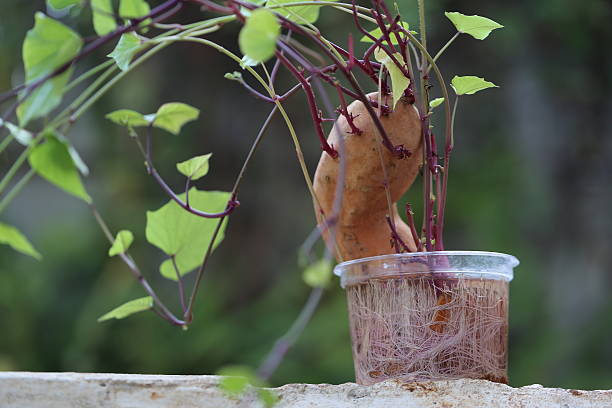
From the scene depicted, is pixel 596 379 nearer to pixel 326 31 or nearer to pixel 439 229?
pixel 326 31

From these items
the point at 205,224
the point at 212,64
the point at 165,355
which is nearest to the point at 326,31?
the point at 212,64

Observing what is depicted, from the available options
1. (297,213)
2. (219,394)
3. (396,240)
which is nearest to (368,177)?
(396,240)

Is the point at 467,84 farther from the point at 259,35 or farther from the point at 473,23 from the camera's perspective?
Answer: the point at 259,35

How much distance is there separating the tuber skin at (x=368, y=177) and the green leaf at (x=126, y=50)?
119 millimetres

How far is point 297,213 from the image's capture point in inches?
69.4

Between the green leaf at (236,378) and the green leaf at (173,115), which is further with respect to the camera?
the green leaf at (173,115)

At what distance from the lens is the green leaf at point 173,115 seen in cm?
44

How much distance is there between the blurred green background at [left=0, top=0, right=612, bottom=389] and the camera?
1.46m

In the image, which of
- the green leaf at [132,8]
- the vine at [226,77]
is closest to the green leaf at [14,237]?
the vine at [226,77]

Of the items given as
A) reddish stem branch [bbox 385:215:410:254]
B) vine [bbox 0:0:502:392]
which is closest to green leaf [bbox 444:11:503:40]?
vine [bbox 0:0:502:392]

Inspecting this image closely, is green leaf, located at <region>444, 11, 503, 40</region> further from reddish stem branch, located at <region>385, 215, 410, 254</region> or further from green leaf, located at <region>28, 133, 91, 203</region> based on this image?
green leaf, located at <region>28, 133, 91, 203</region>

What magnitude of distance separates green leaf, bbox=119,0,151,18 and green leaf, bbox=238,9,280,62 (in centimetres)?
6

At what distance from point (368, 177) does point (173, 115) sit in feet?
0.45

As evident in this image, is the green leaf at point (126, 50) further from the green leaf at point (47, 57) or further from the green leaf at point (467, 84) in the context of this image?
the green leaf at point (467, 84)
